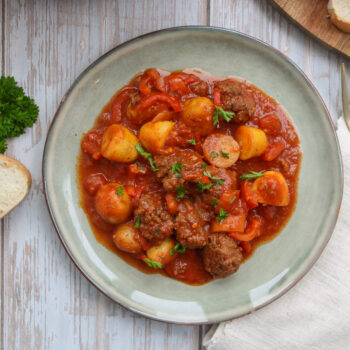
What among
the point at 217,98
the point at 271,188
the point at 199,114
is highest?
the point at 217,98

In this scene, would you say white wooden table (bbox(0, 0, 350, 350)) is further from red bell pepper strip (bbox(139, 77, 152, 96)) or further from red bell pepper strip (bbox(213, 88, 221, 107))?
red bell pepper strip (bbox(213, 88, 221, 107))

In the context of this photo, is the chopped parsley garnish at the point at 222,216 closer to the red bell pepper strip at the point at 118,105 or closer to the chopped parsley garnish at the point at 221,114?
the chopped parsley garnish at the point at 221,114

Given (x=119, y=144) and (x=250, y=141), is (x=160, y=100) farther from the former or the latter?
(x=250, y=141)

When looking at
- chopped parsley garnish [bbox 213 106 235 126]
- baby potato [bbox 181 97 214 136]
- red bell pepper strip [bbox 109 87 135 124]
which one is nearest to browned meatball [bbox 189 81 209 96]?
baby potato [bbox 181 97 214 136]

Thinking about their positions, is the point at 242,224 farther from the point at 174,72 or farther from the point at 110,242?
the point at 174,72

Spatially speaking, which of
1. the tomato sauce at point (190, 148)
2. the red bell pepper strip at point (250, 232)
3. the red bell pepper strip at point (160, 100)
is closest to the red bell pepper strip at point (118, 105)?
the tomato sauce at point (190, 148)

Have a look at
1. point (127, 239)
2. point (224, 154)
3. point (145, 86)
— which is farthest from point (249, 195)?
point (145, 86)
